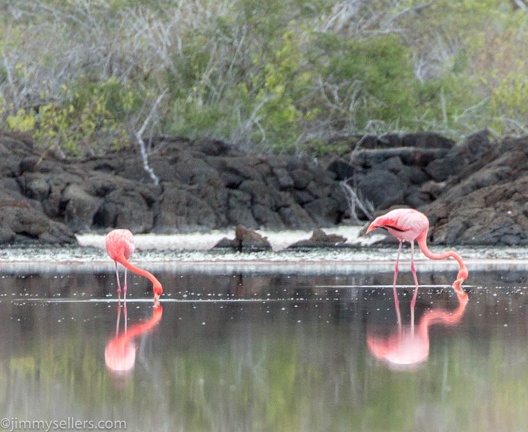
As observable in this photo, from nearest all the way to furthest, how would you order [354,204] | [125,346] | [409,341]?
[125,346] → [409,341] → [354,204]

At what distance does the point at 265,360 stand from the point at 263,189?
23.1 meters

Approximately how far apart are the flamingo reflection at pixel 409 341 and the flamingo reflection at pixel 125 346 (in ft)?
6.19

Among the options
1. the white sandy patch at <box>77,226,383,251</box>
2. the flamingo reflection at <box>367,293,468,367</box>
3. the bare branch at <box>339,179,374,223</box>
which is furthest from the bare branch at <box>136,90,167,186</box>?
the flamingo reflection at <box>367,293,468,367</box>

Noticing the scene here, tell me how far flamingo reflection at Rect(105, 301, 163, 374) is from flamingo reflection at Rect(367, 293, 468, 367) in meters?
1.89

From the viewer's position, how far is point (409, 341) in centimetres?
1088

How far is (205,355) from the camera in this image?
10047 mm

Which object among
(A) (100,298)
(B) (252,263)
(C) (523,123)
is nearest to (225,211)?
(B) (252,263)

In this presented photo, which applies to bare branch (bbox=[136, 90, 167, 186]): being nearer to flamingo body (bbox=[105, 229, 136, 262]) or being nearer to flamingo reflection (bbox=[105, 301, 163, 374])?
flamingo body (bbox=[105, 229, 136, 262])

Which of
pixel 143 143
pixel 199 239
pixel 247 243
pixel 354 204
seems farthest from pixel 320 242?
pixel 143 143

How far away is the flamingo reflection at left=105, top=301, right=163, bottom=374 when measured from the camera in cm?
948

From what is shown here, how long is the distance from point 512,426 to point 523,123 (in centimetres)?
3487

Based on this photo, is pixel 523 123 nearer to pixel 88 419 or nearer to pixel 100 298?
pixel 100 298

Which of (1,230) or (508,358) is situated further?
(1,230)

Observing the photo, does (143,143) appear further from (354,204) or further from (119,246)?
(119,246)
